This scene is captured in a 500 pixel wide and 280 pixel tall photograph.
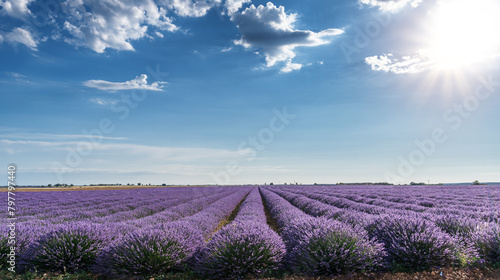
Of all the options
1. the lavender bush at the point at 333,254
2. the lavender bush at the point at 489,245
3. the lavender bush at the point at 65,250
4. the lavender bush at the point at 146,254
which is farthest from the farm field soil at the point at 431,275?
the lavender bush at the point at 65,250

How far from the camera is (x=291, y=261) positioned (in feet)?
16.5

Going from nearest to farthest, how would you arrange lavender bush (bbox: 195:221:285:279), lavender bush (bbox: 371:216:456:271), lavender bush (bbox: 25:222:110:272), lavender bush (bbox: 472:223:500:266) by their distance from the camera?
1. lavender bush (bbox: 195:221:285:279)
2. lavender bush (bbox: 371:216:456:271)
3. lavender bush (bbox: 472:223:500:266)
4. lavender bush (bbox: 25:222:110:272)

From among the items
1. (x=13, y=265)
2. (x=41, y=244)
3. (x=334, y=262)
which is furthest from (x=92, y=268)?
(x=334, y=262)

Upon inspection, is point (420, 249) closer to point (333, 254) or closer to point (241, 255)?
point (333, 254)

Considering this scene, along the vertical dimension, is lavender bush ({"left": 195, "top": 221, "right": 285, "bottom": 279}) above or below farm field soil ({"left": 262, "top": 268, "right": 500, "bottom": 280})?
above

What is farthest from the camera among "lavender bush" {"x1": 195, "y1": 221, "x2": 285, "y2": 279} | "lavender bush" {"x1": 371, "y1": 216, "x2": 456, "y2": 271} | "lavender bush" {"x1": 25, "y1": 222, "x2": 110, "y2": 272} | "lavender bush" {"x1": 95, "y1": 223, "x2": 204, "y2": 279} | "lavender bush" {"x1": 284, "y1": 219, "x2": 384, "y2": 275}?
"lavender bush" {"x1": 25, "y1": 222, "x2": 110, "y2": 272}

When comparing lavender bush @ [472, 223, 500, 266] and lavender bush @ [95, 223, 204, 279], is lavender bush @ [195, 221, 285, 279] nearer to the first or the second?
lavender bush @ [95, 223, 204, 279]

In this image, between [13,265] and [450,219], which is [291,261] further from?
[13,265]

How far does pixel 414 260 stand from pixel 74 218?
13.6m

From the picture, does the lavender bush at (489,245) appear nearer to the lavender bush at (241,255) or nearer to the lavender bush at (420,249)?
the lavender bush at (420,249)

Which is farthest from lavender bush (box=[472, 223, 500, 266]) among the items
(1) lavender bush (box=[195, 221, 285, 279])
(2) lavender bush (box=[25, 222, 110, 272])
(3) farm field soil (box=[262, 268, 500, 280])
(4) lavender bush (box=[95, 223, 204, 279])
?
(2) lavender bush (box=[25, 222, 110, 272])

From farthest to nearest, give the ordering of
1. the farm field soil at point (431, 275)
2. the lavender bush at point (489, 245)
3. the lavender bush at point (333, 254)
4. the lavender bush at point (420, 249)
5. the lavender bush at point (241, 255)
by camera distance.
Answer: the lavender bush at point (489, 245) → the lavender bush at point (420, 249) → the lavender bush at point (241, 255) → the lavender bush at point (333, 254) → the farm field soil at point (431, 275)

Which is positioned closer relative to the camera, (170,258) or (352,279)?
(352,279)

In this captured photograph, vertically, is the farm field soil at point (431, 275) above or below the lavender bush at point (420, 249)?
below
